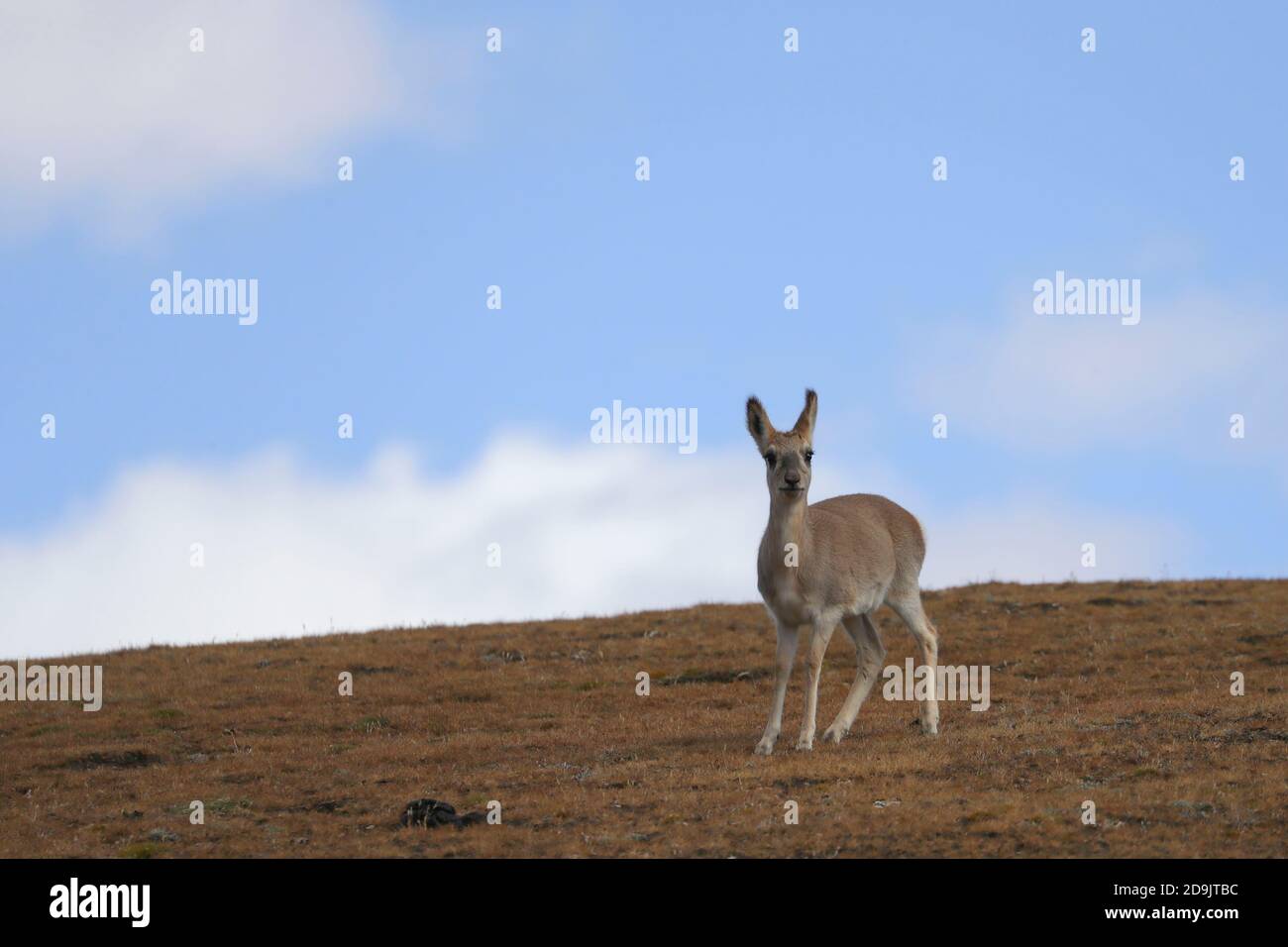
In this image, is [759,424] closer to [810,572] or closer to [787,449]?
[787,449]

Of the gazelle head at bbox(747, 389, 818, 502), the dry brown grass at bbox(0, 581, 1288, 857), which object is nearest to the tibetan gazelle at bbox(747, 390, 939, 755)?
the gazelle head at bbox(747, 389, 818, 502)

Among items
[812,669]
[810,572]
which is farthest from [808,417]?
[812,669]

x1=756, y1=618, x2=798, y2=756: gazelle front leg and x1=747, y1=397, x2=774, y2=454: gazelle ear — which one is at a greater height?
x1=747, y1=397, x2=774, y2=454: gazelle ear

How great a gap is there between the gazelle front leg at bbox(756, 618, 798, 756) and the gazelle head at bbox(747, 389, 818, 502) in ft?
6.51

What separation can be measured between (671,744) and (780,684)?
11.0 feet

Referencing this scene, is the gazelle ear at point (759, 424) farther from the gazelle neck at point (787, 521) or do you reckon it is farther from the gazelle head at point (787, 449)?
the gazelle neck at point (787, 521)

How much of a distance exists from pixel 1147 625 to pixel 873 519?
17123 millimetres

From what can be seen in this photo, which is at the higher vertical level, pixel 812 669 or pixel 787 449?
pixel 787 449

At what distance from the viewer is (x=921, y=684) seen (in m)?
23.4

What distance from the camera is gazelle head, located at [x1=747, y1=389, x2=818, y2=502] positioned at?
818 inches

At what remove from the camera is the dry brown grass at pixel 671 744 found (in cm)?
1698

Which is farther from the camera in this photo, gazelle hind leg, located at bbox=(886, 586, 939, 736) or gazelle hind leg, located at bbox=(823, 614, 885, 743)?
gazelle hind leg, located at bbox=(886, 586, 939, 736)

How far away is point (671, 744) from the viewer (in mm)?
24109

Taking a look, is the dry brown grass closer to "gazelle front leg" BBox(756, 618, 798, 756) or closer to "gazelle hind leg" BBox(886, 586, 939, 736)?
"gazelle front leg" BBox(756, 618, 798, 756)
